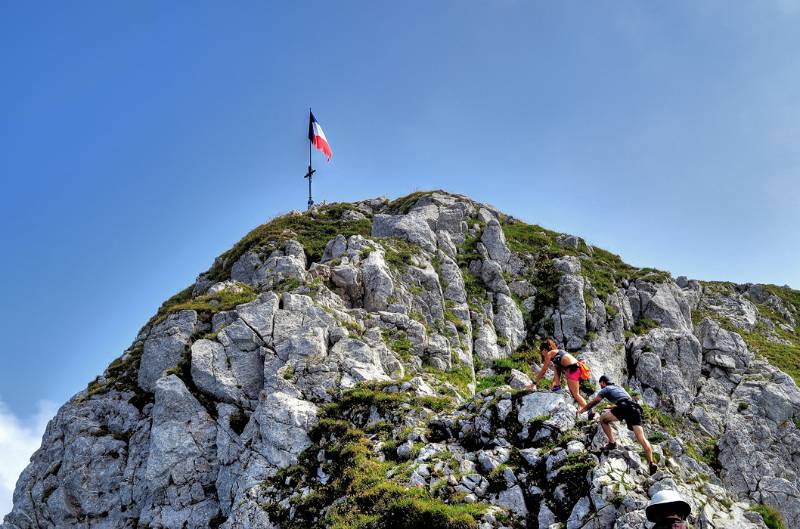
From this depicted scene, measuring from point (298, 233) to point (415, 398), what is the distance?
2601 centimetres

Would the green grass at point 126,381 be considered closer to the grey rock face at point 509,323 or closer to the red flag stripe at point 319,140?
the grey rock face at point 509,323

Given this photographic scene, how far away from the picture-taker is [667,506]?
7.50m

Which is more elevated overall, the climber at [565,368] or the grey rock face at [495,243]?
the grey rock face at [495,243]

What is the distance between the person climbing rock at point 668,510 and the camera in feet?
24.3

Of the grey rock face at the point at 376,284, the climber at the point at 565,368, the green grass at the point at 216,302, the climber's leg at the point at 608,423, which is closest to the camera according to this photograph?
the climber's leg at the point at 608,423

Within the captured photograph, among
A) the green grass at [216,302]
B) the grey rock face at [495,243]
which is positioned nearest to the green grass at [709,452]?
the grey rock face at [495,243]

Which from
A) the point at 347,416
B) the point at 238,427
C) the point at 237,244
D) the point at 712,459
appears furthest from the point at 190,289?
the point at 712,459

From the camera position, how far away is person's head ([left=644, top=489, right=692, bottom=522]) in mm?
7426

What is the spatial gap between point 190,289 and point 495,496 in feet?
120

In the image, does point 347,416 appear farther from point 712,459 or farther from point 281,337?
point 712,459

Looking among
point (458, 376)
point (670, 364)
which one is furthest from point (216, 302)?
point (670, 364)

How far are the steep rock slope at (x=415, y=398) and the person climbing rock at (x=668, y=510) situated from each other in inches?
364

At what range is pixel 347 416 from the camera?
2498 cm

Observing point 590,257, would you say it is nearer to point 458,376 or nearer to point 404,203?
point 404,203
